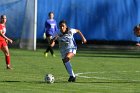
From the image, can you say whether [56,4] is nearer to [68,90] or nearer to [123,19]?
[123,19]

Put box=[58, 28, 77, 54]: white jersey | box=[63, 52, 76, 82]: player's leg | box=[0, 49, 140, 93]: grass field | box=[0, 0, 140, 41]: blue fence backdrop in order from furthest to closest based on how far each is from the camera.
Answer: box=[0, 0, 140, 41]: blue fence backdrop
box=[58, 28, 77, 54]: white jersey
box=[63, 52, 76, 82]: player's leg
box=[0, 49, 140, 93]: grass field

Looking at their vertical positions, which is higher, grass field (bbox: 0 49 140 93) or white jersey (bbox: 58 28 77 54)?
white jersey (bbox: 58 28 77 54)

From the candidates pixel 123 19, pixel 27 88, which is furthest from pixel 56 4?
pixel 27 88

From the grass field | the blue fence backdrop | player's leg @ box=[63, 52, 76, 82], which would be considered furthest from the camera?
the blue fence backdrop

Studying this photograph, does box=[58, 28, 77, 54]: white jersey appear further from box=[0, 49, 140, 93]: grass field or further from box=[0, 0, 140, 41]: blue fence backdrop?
box=[0, 0, 140, 41]: blue fence backdrop

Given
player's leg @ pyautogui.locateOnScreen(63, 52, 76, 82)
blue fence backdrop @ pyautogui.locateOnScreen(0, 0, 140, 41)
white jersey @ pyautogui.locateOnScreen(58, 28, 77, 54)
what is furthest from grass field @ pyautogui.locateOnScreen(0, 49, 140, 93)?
blue fence backdrop @ pyautogui.locateOnScreen(0, 0, 140, 41)

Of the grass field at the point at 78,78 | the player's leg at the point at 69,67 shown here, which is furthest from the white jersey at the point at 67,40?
the grass field at the point at 78,78

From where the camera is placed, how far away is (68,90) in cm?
1619

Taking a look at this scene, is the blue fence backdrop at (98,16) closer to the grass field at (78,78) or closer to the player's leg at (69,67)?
the grass field at (78,78)

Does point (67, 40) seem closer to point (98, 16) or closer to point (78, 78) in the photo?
point (78, 78)

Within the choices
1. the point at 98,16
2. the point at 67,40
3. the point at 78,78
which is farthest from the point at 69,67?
the point at 98,16

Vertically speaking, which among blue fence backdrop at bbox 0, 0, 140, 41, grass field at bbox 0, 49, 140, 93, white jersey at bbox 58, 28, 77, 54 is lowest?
blue fence backdrop at bbox 0, 0, 140, 41

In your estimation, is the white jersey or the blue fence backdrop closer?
the white jersey

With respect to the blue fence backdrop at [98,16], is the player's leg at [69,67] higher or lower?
higher
